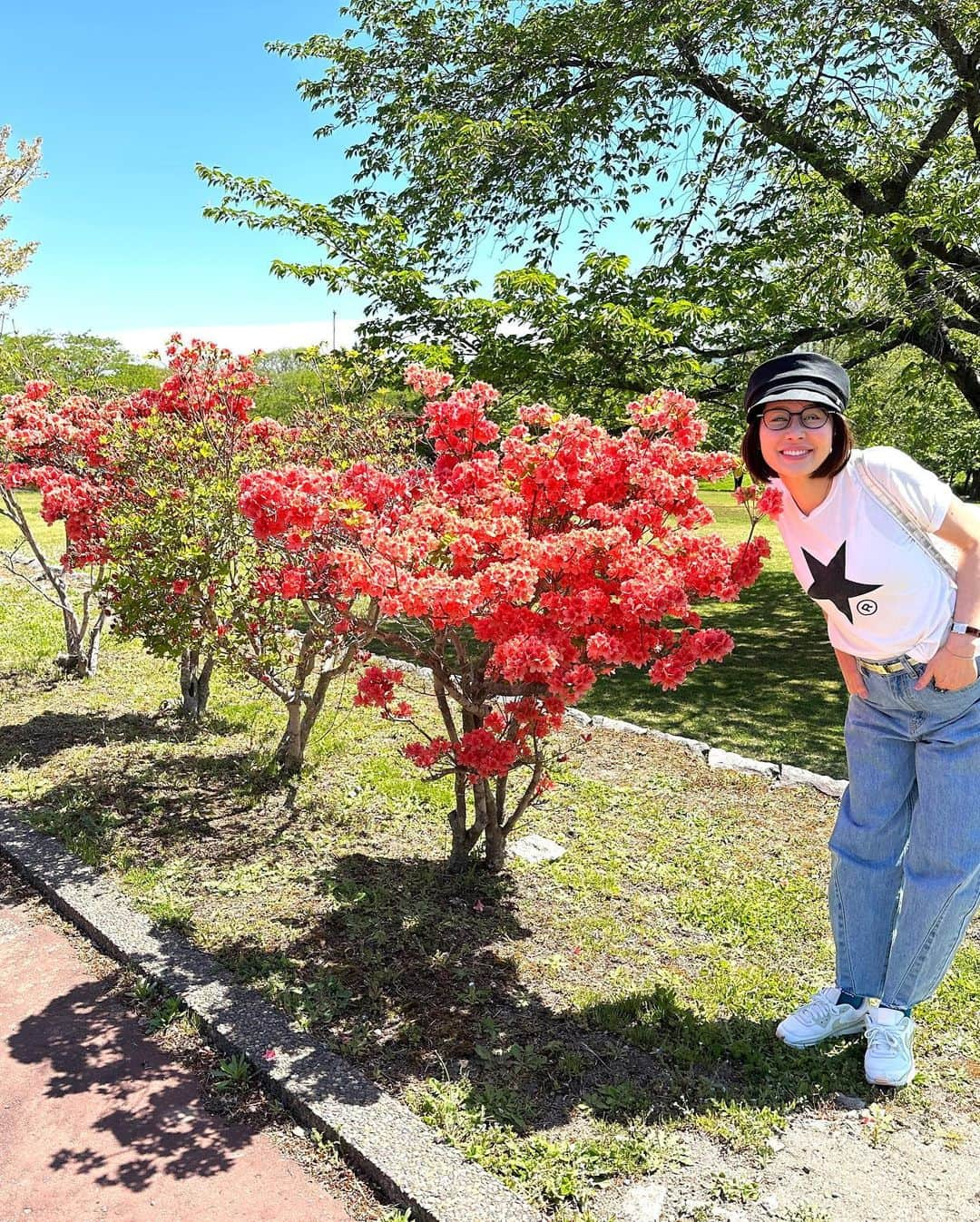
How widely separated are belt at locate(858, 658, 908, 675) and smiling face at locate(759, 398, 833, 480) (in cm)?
59

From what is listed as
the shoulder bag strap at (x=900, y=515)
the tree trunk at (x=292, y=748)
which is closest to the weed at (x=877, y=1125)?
the shoulder bag strap at (x=900, y=515)

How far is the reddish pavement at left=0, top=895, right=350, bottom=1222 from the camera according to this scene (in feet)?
7.32

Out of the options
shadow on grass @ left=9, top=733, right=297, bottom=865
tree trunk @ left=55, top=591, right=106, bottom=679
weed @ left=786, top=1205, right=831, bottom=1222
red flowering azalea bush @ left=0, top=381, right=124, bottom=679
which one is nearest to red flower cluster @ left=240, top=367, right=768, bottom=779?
shadow on grass @ left=9, top=733, right=297, bottom=865

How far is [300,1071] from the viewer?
2627 millimetres

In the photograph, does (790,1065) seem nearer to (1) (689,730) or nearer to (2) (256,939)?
(2) (256,939)

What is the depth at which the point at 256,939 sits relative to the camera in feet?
10.9

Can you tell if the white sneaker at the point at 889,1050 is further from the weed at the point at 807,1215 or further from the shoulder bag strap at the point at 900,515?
Answer: the shoulder bag strap at the point at 900,515

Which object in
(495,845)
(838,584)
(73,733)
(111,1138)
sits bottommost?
(111,1138)

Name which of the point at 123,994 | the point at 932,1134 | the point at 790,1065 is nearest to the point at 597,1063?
the point at 790,1065

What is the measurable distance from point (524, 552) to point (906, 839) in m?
1.50

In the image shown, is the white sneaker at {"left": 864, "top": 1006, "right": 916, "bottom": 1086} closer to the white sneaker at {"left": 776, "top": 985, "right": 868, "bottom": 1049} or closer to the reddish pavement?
the white sneaker at {"left": 776, "top": 985, "right": 868, "bottom": 1049}

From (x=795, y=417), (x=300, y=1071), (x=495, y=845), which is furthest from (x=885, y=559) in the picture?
(x=300, y=1071)

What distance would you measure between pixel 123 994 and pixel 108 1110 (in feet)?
1.90

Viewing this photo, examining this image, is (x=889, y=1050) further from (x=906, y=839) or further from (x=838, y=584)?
(x=838, y=584)
